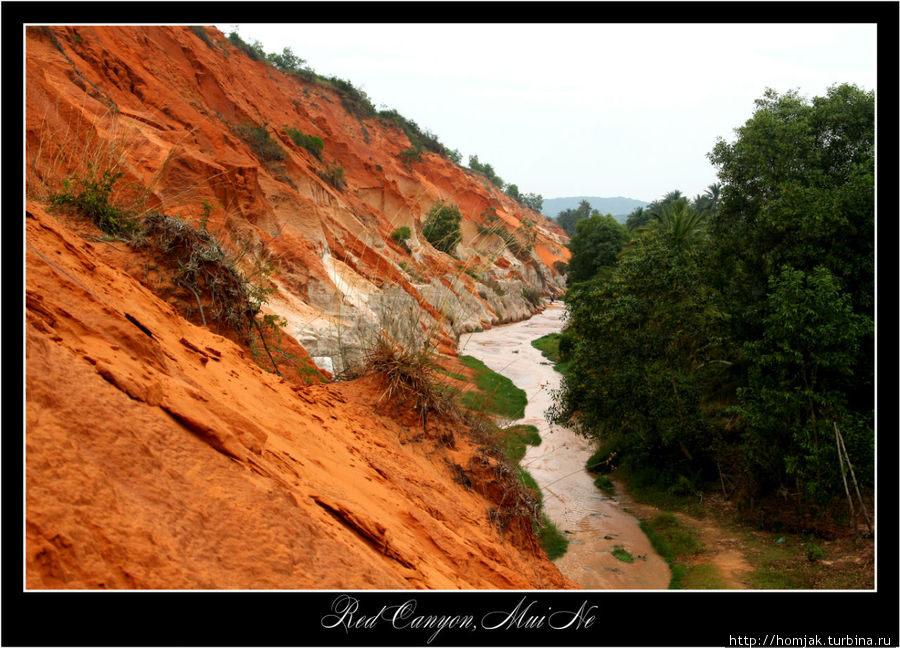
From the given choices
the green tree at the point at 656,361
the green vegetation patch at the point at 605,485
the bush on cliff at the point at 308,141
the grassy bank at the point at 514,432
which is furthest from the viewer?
the bush on cliff at the point at 308,141

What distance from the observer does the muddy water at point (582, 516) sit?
1028cm

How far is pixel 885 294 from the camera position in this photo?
476cm

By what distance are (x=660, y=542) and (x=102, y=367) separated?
11.7 meters

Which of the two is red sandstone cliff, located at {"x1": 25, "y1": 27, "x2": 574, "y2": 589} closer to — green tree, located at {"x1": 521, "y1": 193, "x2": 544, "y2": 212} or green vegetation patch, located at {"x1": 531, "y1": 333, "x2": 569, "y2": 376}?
green vegetation patch, located at {"x1": 531, "y1": 333, "x2": 569, "y2": 376}

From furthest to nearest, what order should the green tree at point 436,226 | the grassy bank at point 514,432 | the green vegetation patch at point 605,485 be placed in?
1. the green vegetation patch at point 605,485
2. the grassy bank at point 514,432
3. the green tree at point 436,226

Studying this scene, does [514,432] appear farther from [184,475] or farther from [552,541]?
[184,475]

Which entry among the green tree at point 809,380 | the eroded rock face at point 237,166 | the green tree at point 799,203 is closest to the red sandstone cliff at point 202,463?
the eroded rock face at point 237,166

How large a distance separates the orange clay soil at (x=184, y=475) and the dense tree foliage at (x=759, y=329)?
737 centimetres

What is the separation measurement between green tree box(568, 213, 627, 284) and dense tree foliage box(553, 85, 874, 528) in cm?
2565

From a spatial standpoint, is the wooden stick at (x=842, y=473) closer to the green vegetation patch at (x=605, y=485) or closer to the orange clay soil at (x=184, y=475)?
the green vegetation patch at (x=605, y=485)

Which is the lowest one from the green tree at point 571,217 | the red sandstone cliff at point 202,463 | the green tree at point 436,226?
the red sandstone cliff at point 202,463

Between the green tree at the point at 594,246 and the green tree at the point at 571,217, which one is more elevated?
the green tree at the point at 571,217

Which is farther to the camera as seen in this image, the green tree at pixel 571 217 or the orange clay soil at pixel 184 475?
the green tree at pixel 571 217

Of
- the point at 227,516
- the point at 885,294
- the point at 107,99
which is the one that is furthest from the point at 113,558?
the point at 107,99
